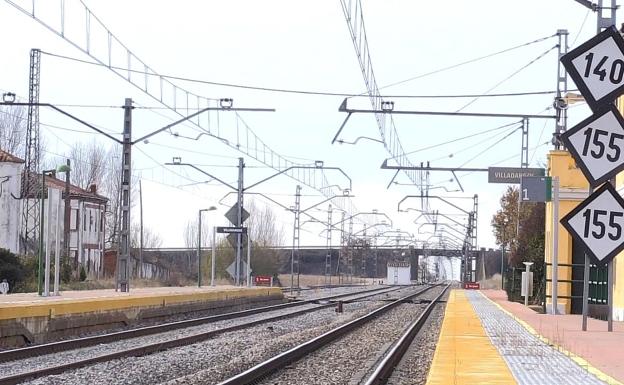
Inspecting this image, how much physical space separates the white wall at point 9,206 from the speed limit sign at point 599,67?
2367 inches

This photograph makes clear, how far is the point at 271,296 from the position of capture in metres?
51.5

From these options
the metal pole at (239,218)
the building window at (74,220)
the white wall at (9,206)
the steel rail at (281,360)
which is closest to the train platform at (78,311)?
the steel rail at (281,360)

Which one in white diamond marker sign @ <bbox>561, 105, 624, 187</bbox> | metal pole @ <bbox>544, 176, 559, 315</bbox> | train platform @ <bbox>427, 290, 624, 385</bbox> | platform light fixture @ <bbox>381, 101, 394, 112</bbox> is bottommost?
train platform @ <bbox>427, 290, 624, 385</bbox>

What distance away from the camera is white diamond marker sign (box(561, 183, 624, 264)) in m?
15.0

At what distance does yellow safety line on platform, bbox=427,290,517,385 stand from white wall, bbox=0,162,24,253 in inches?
2158

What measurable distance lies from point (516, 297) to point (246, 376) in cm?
3561

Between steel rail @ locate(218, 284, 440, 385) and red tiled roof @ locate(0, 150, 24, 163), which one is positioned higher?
red tiled roof @ locate(0, 150, 24, 163)

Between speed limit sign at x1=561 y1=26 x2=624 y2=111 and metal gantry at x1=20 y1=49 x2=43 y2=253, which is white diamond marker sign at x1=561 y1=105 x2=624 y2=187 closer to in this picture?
speed limit sign at x1=561 y1=26 x2=624 y2=111

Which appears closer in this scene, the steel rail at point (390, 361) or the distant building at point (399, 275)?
the steel rail at point (390, 361)

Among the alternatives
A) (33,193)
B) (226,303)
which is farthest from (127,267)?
(33,193)

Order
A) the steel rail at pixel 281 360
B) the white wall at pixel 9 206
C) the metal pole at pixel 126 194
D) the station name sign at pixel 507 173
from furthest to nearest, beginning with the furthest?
the white wall at pixel 9 206 < the station name sign at pixel 507 173 < the metal pole at pixel 126 194 < the steel rail at pixel 281 360

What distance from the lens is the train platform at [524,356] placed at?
12.1 meters

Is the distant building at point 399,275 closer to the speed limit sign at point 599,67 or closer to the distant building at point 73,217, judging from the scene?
the distant building at point 73,217

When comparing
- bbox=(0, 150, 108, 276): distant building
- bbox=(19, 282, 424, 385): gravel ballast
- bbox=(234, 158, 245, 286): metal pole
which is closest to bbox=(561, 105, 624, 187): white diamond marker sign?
bbox=(19, 282, 424, 385): gravel ballast
